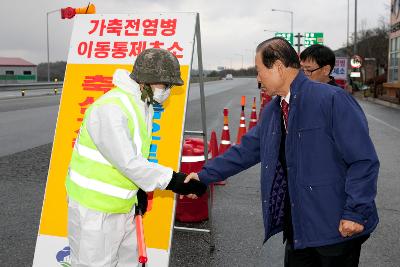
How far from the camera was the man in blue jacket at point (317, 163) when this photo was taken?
2588 mm

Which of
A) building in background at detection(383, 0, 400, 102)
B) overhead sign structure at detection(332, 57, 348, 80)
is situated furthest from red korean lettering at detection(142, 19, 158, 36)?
building in background at detection(383, 0, 400, 102)

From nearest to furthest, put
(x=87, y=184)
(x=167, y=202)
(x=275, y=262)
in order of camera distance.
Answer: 1. (x=87, y=184)
2. (x=167, y=202)
3. (x=275, y=262)

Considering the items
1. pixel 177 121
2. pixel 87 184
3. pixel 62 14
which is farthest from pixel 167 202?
pixel 62 14

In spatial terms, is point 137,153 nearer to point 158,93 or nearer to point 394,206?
point 158,93

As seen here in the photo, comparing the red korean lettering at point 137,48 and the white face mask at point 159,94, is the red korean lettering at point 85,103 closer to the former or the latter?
the red korean lettering at point 137,48

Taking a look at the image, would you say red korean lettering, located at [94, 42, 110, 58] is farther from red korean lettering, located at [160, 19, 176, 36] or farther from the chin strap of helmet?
the chin strap of helmet

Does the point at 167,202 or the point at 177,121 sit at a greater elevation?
the point at 177,121

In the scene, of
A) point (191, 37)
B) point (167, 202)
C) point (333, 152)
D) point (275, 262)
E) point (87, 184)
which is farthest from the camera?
point (275, 262)

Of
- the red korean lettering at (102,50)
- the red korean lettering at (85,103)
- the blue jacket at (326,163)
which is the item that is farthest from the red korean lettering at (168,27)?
the blue jacket at (326,163)

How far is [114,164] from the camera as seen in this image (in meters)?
2.74

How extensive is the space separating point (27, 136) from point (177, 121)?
10.0 metres

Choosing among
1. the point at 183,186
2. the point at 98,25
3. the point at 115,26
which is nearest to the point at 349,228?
the point at 183,186

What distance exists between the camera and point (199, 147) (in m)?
6.12

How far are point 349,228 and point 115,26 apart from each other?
3032 millimetres
